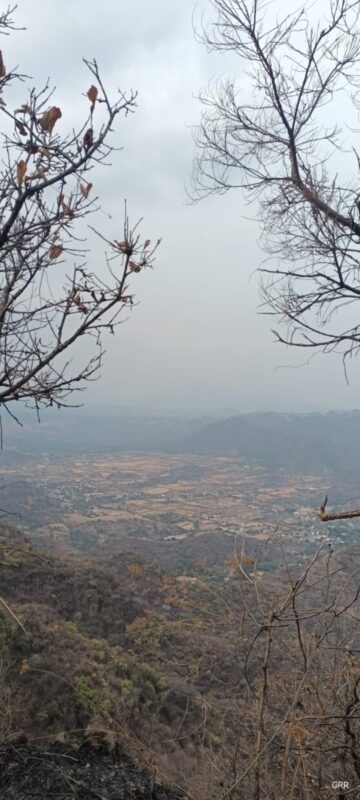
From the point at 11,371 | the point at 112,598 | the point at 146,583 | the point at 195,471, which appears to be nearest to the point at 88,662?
the point at 112,598

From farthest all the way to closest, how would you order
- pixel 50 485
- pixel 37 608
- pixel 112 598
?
pixel 50 485
pixel 112 598
pixel 37 608

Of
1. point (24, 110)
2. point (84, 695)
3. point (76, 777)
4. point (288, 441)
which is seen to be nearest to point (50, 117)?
point (24, 110)

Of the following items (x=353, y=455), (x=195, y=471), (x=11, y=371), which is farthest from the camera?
(x=353, y=455)

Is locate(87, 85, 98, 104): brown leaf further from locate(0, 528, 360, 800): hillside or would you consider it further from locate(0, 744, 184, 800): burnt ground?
locate(0, 744, 184, 800): burnt ground

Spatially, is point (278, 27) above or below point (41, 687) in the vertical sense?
above

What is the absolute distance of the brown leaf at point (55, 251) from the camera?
185cm

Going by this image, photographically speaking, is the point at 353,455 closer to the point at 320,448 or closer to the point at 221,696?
the point at 320,448

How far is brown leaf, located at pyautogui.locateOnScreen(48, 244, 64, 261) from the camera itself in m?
1.85

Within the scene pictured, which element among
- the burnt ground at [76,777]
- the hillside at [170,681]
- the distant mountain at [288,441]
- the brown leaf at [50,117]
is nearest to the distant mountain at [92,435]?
the distant mountain at [288,441]

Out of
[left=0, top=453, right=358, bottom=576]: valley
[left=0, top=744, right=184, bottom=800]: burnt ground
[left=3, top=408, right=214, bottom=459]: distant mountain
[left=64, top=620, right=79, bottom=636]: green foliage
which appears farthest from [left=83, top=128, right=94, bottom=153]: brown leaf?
[left=3, top=408, right=214, bottom=459]: distant mountain

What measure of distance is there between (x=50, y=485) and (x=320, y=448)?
3717 cm

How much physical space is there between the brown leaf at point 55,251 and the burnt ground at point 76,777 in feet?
13.5

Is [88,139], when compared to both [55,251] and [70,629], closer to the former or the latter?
[55,251]

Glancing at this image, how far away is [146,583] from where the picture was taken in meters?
14.6
